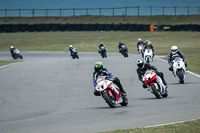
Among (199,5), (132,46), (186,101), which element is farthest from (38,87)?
(199,5)

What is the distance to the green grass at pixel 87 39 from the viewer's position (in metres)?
51.5


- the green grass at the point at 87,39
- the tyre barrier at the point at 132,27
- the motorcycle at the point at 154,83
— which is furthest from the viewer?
the tyre barrier at the point at 132,27

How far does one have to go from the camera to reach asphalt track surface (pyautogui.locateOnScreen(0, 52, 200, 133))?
375 inches

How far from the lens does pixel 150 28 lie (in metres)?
59.9

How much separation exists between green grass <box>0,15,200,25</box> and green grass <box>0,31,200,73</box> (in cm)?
784

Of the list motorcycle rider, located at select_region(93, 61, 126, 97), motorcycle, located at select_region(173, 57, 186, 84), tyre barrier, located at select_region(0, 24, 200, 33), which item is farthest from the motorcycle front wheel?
tyre barrier, located at select_region(0, 24, 200, 33)

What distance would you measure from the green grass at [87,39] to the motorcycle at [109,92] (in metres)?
36.4

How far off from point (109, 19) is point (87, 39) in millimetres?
14441

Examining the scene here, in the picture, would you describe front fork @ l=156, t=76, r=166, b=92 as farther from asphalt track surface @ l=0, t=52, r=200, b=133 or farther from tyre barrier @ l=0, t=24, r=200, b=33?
tyre barrier @ l=0, t=24, r=200, b=33

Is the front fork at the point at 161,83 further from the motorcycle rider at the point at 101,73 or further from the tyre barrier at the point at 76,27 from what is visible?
the tyre barrier at the point at 76,27

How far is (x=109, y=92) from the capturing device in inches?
462

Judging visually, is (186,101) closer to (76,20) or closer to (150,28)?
(150,28)

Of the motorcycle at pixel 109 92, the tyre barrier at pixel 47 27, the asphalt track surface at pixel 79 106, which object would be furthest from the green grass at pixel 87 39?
the motorcycle at pixel 109 92

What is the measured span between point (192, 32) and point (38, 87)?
139 feet
